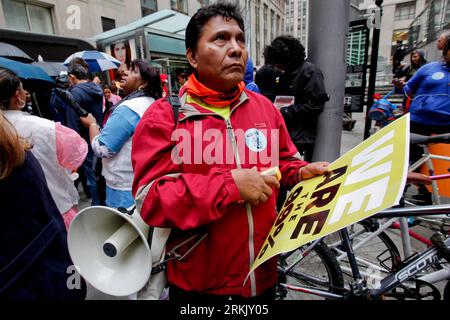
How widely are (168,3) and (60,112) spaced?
650 inches

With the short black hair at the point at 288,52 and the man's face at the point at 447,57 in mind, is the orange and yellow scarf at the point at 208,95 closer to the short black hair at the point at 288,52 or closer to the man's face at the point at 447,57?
the short black hair at the point at 288,52

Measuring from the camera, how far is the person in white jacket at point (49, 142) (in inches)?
72.5

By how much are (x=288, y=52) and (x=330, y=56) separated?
490 millimetres

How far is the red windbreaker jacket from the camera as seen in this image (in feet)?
3.35

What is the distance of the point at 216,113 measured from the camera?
122 cm

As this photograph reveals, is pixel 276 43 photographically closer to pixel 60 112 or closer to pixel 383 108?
pixel 383 108

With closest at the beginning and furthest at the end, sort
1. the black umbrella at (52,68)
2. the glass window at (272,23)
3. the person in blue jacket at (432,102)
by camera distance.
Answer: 1. the person in blue jacket at (432,102)
2. the black umbrella at (52,68)
3. the glass window at (272,23)

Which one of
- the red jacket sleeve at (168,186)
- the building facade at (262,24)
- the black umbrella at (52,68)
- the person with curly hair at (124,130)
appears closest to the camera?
the red jacket sleeve at (168,186)

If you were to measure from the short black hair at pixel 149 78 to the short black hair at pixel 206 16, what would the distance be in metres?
1.27

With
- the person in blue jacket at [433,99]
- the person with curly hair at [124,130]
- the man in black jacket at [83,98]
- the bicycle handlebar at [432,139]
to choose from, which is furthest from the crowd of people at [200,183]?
the person in blue jacket at [433,99]

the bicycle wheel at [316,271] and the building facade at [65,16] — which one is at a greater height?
the building facade at [65,16]

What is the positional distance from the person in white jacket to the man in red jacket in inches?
44.1

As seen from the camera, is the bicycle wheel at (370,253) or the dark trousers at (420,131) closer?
the bicycle wheel at (370,253)

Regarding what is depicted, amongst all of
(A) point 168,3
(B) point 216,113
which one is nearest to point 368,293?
(B) point 216,113
